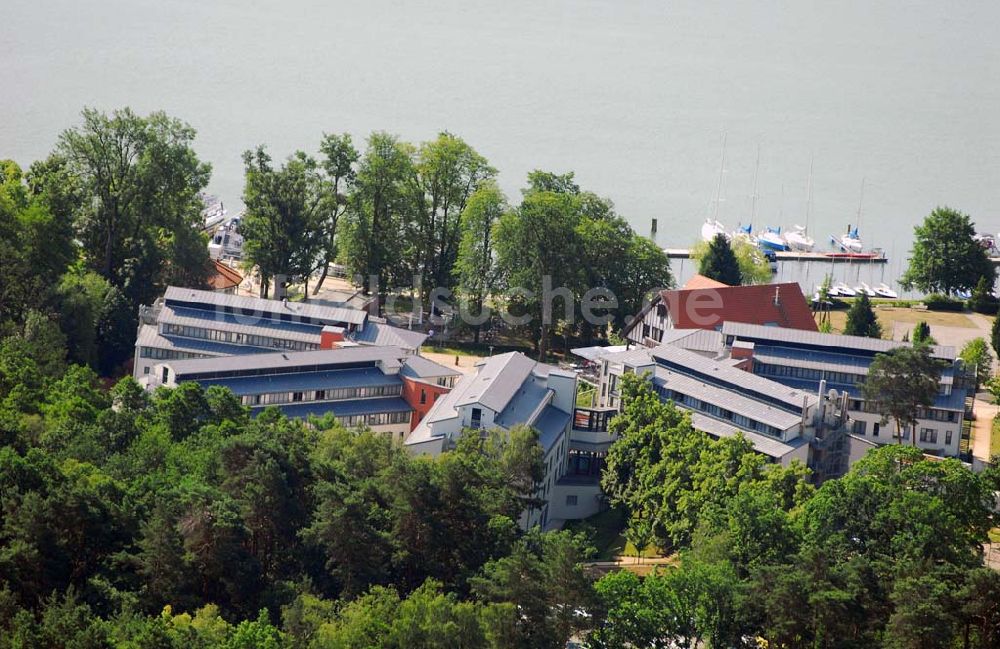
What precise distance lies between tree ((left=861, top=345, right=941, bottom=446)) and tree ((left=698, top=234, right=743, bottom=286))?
15562 millimetres

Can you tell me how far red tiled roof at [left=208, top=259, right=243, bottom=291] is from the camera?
61856mm

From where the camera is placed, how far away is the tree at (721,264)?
212ft

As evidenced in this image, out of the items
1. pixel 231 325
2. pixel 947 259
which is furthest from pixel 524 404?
pixel 947 259

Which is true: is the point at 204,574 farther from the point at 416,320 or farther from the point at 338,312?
the point at 416,320

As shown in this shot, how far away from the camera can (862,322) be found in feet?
200

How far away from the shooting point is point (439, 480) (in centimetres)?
3909

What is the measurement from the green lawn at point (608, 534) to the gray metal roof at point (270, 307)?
36.4 feet

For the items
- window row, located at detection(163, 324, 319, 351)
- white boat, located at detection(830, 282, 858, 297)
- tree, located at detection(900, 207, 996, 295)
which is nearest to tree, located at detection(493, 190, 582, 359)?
window row, located at detection(163, 324, 319, 351)

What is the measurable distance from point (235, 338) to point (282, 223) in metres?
7.84

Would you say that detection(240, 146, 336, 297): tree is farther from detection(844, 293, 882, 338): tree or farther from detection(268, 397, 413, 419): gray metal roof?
detection(844, 293, 882, 338): tree

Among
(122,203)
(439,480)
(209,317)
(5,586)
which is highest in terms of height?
(122,203)

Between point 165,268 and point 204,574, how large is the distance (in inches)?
1016

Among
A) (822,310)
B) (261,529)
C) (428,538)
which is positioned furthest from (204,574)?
(822,310)

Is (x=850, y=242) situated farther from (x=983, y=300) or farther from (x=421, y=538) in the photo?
(x=421, y=538)
